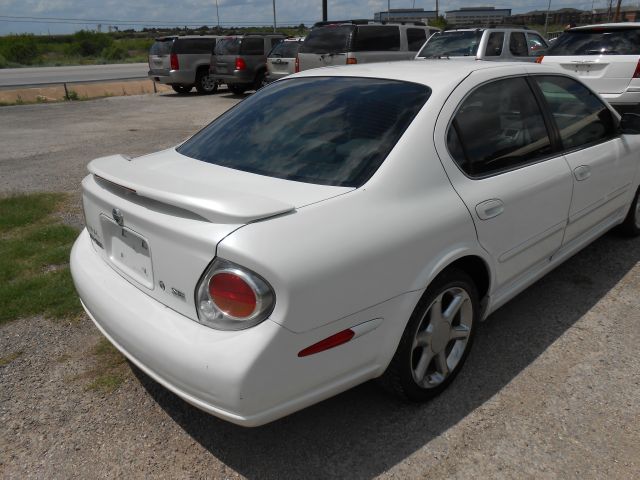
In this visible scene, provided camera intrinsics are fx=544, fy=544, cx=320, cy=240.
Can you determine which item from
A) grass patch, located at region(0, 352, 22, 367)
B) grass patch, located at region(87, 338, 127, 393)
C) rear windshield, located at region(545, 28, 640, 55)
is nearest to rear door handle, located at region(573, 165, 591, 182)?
grass patch, located at region(87, 338, 127, 393)

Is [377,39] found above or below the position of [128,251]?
above

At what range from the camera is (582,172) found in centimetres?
338

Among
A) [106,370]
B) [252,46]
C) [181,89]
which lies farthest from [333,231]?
[181,89]

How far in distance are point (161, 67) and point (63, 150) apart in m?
9.59

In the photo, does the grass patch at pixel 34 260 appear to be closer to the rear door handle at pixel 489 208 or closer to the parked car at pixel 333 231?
the parked car at pixel 333 231

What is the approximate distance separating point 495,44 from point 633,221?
785cm

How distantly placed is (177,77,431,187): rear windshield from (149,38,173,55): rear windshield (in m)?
15.8

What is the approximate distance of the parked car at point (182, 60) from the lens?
57.1ft

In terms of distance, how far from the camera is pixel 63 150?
9148mm

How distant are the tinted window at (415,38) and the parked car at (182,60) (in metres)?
7.09

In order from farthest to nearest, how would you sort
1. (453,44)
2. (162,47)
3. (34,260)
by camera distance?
(162,47) < (453,44) < (34,260)

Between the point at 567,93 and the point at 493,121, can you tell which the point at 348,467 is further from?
the point at 567,93

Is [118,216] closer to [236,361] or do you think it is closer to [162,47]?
[236,361]

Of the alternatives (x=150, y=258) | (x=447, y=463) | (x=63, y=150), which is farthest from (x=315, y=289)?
(x=63, y=150)
